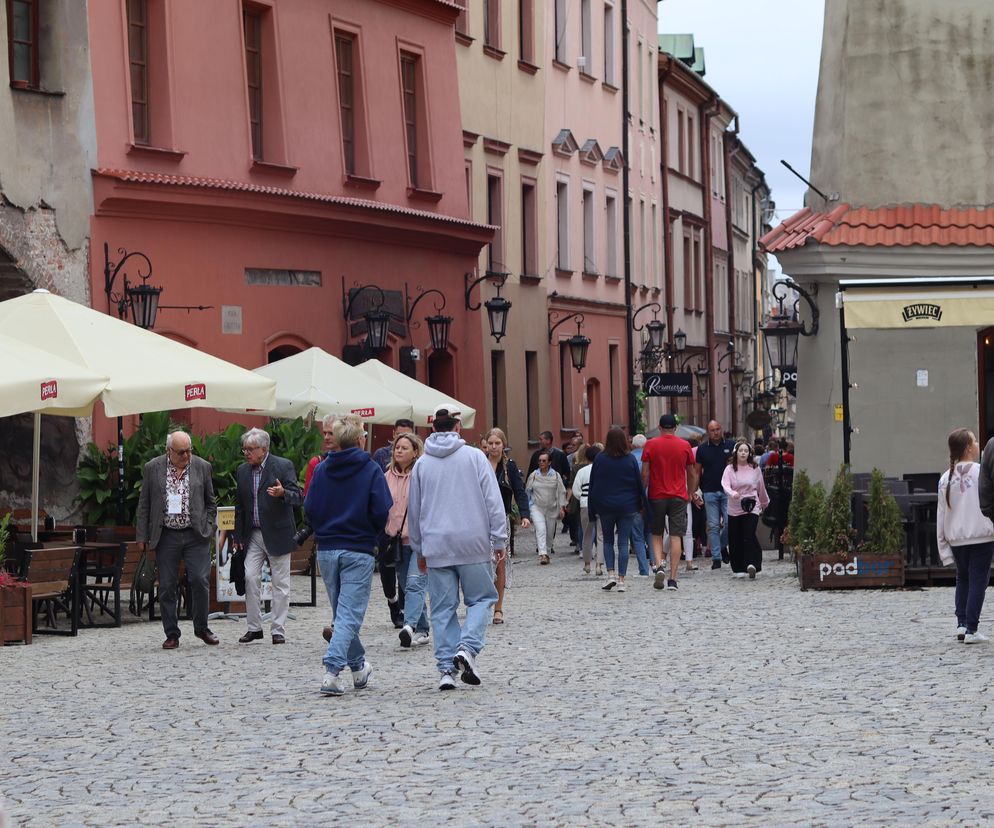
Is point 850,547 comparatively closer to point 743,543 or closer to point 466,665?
point 743,543

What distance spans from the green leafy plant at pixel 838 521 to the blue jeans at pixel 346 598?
810cm

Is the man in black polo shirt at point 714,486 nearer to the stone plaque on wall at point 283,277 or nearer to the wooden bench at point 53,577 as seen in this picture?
the stone plaque on wall at point 283,277

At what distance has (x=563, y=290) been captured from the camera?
42219 millimetres

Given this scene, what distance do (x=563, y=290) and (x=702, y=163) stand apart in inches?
797

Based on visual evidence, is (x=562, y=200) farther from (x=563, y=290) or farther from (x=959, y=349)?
(x=959, y=349)

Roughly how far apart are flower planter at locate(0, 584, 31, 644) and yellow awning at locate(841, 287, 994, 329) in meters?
8.86

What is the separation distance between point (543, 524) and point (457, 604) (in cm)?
1459

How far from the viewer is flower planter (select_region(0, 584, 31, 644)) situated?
639 inches

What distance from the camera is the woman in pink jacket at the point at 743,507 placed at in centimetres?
2339

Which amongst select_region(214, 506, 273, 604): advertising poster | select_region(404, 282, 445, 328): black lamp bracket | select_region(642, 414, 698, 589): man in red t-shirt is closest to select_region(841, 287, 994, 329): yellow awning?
select_region(642, 414, 698, 589): man in red t-shirt

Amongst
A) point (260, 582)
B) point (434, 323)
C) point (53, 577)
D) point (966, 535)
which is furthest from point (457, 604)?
point (434, 323)

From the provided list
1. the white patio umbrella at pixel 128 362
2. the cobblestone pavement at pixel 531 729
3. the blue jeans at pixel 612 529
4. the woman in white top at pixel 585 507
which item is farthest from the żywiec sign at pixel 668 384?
the cobblestone pavement at pixel 531 729

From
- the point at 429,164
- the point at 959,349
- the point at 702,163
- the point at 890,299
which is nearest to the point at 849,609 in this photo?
the point at 890,299

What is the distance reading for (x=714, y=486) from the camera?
2620 centimetres
